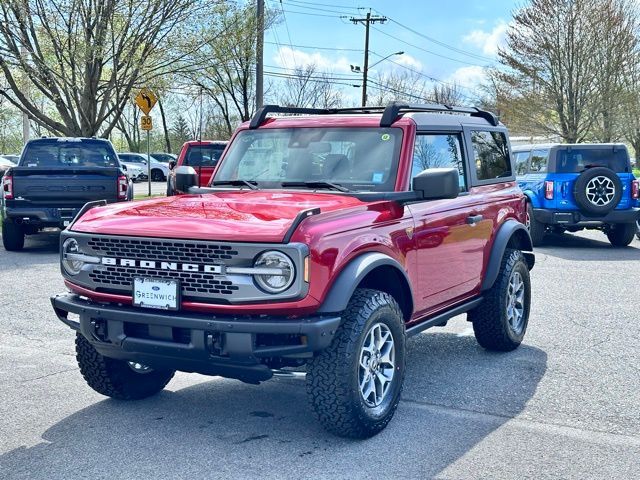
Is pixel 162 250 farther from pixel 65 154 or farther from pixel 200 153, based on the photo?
pixel 200 153

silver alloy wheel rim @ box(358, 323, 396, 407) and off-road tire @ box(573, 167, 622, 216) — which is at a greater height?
off-road tire @ box(573, 167, 622, 216)

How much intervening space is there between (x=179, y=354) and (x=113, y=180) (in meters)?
8.79

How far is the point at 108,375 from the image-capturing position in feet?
16.3

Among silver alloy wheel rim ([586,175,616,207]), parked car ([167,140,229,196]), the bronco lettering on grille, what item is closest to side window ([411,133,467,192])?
the bronco lettering on grille

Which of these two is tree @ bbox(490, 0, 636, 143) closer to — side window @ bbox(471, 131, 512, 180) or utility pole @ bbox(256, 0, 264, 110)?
utility pole @ bbox(256, 0, 264, 110)

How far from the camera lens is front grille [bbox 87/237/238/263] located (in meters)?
4.07

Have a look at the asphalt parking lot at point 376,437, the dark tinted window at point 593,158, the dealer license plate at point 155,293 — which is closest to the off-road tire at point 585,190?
the dark tinted window at point 593,158

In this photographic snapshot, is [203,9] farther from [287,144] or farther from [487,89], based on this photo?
[487,89]

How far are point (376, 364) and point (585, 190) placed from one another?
387 inches

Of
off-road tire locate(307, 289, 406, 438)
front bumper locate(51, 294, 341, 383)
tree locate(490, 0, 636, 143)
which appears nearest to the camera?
front bumper locate(51, 294, 341, 383)

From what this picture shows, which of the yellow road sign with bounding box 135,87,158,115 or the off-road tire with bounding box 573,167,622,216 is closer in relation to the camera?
the off-road tire with bounding box 573,167,622,216

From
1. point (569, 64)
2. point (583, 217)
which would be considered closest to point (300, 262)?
point (583, 217)

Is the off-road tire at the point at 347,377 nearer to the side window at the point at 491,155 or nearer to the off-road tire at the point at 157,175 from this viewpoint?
the side window at the point at 491,155

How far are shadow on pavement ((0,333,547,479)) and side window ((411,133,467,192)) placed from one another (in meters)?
1.51
